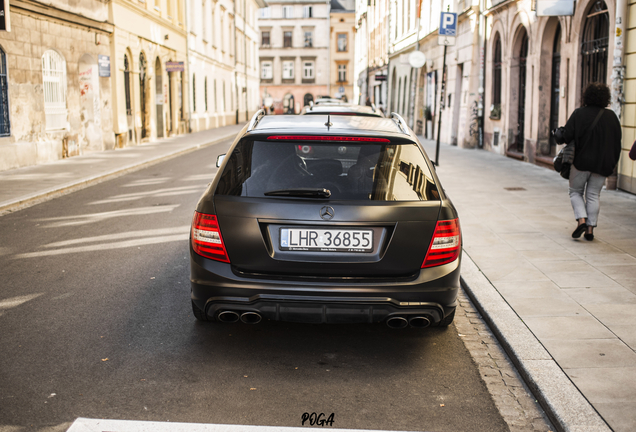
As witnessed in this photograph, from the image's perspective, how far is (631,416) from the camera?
347cm

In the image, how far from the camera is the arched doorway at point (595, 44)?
44.2 feet

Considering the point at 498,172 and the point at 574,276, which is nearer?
the point at 574,276

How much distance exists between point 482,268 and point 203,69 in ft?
120

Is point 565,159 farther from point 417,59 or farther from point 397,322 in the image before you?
point 417,59

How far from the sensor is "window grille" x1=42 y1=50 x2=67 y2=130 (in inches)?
727

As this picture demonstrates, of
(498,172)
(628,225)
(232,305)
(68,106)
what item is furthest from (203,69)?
(232,305)

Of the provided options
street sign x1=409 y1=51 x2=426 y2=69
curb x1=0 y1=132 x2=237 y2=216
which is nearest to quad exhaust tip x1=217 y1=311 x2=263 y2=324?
curb x1=0 y1=132 x2=237 y2=216

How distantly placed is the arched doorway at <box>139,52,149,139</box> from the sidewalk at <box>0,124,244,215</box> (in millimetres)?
3981

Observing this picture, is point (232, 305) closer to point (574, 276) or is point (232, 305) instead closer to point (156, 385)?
point (156, 385)

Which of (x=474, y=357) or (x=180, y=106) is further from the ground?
(x=180, y=106)

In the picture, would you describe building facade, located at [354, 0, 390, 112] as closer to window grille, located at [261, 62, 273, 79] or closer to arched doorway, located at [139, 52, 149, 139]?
arched doorway, located at [139, 52, 149, 139]

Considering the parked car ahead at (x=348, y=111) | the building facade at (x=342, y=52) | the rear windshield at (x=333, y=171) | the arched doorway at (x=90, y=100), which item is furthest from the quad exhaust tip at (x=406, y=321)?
the building facade at (x=342, y=52)

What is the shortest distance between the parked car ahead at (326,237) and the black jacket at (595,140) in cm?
391

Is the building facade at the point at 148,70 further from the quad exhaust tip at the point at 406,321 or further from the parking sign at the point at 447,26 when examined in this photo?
the quad exhaust tip at the point at 406,321
